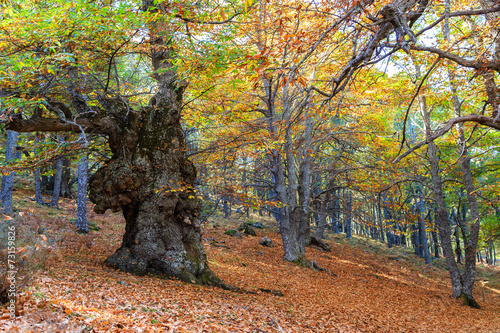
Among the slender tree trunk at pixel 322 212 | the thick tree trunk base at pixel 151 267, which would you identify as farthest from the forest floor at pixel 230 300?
the slender tree trunk at pixel 322 212

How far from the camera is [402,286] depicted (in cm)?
1392

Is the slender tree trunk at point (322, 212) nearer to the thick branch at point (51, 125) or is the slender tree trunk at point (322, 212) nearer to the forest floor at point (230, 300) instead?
the forest floor at point (230, 300)

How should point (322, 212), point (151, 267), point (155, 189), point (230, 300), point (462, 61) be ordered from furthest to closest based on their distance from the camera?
point (322, 212)
point (155, 189)
point (151, 267)
point (230, 300)
point (462, 61)

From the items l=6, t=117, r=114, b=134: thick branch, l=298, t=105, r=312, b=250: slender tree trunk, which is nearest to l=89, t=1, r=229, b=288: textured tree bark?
l=6, t=117, r=114, b=134: thick branch

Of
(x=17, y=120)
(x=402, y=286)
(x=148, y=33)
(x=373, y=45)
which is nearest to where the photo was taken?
(x=373, y=45)

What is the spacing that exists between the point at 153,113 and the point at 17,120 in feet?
9.48

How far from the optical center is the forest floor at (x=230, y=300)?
3.83 m

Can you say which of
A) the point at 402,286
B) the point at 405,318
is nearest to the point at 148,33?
the point at 405,318

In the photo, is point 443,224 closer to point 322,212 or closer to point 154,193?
point 322,212

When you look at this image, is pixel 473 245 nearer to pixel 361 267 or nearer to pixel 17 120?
pixel 361 267

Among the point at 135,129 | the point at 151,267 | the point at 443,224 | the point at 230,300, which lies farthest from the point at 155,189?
the point at 443,224

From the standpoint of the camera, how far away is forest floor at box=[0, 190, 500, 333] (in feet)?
12.6

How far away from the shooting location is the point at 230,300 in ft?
20.6

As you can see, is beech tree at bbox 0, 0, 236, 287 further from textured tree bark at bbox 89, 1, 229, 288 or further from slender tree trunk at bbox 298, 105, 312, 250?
slender tree trunk at bbox 298, 105, 312, 250
